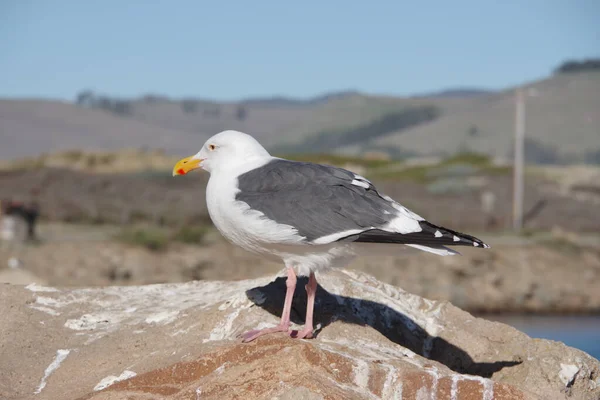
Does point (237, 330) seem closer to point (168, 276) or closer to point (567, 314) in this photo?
point (168, 276)

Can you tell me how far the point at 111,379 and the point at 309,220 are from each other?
80.4 inches

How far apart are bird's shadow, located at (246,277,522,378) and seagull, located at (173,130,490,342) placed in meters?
0.72

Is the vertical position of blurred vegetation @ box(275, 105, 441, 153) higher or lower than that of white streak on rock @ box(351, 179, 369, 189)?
lower

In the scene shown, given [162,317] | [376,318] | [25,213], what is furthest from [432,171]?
[162,317]

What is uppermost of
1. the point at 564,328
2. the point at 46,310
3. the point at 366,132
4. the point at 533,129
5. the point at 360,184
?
the point at 360,184

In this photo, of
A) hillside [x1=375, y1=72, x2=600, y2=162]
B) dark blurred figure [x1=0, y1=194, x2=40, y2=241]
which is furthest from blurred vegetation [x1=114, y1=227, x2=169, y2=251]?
hillside [x1=375, y1=72, x2=600, y2=162]

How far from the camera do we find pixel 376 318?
9.35 m

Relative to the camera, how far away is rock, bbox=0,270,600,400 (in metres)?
7.20

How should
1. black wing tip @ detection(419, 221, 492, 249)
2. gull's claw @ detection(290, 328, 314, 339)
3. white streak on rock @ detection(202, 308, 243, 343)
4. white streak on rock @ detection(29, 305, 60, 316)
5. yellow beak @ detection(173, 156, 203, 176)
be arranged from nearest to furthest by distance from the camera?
1. black wing tip @ detection(419, 221, 492, 249)
2. gull's claw @ detection(290, 328, 314, 339)
3. white streak on rock @ detection(202, 308, 243, 343)
4. yellow beak @ detection(173, 156, 203, 176)
5. white streak on rock @ detection(29, 305, 60, 316)

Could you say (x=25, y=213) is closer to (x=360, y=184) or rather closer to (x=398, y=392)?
(x=360, y=184)

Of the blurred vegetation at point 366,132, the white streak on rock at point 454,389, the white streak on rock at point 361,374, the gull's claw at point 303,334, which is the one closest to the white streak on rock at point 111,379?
the gull's claw at point 303,334

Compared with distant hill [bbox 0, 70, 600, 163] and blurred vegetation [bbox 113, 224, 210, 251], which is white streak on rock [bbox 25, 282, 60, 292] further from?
distant hill [bbox 0, 70, 600, 163]

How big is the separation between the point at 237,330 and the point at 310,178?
146 centimetres

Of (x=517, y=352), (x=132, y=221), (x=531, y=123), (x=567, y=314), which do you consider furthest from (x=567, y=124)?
(x=517, y=352)
